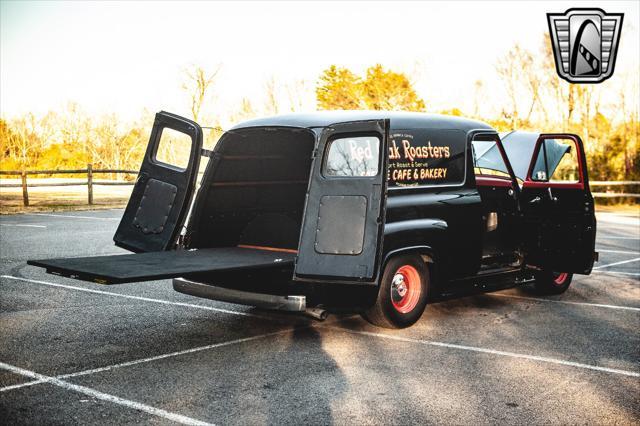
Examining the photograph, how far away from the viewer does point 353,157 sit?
600cm

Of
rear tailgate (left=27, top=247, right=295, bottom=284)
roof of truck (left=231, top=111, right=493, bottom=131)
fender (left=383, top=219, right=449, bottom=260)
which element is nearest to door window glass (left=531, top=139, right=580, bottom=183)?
roof of truck (left=231, top=111, right=493, bottom=131)

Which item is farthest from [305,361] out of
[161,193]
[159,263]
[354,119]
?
[161,193]

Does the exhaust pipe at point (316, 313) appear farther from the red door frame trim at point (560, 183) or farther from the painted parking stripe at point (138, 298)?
the red door frame trim at point (560, 183)

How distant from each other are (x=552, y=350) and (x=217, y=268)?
291 cm

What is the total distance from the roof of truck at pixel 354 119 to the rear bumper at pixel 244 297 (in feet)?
5.30

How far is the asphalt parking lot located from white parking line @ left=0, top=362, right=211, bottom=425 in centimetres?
2

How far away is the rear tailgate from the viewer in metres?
A: 5.10

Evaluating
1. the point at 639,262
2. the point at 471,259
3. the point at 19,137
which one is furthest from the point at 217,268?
the point at 19,137

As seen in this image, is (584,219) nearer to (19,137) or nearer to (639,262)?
Result: (639,262)

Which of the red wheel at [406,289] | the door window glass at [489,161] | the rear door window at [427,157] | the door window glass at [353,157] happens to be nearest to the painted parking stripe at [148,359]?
the red wheel at [406,289]

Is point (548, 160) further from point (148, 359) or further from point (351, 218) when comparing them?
point (148, 359)

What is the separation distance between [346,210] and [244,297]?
3.75 ft

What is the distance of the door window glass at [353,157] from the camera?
5.93 metres

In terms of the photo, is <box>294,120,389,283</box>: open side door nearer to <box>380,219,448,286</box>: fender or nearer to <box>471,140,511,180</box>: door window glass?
<box>380,219,448,286</box>: fender
